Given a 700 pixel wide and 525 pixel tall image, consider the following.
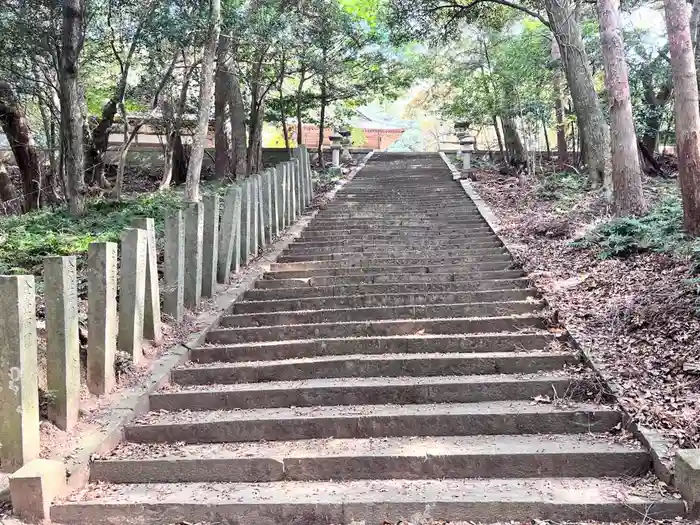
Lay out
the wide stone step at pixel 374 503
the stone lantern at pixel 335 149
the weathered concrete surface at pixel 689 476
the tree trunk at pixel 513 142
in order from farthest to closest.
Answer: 1. the stone lantern at pixel 335 149
2. the tree trunk at pixel 513 142
3. the wide stone step at pixel 374 503
4. the weathered concrete surface at pixel 689 476

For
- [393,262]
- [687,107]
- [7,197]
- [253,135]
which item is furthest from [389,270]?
[7,197]

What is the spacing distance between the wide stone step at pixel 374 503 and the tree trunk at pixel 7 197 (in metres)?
11.6

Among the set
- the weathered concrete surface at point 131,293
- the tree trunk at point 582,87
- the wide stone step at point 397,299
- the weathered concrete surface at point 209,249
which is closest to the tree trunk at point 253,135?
the tree trunk at point 582,87

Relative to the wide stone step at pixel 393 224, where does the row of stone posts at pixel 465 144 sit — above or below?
above

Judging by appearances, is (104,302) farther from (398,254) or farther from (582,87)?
(582,87)

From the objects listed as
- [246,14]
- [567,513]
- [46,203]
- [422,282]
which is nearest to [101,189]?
[46,203]

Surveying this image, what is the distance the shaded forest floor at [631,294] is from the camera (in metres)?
3.68

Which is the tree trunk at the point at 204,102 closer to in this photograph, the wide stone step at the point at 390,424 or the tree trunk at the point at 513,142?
the wide stone step at the point at 390,424

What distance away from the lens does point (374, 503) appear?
300cm

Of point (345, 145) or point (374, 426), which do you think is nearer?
point (374, 426)

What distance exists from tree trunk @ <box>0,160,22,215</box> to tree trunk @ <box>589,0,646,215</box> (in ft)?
39.6

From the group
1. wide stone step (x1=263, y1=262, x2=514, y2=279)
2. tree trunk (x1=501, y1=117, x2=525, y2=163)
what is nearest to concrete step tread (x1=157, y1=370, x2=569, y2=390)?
wide stone step (x1=263, y1=262, x2=514, y2=279)

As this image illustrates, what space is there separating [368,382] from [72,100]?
7.13 m

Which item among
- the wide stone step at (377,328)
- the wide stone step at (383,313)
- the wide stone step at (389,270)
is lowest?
the wide stone step at (377,328)
